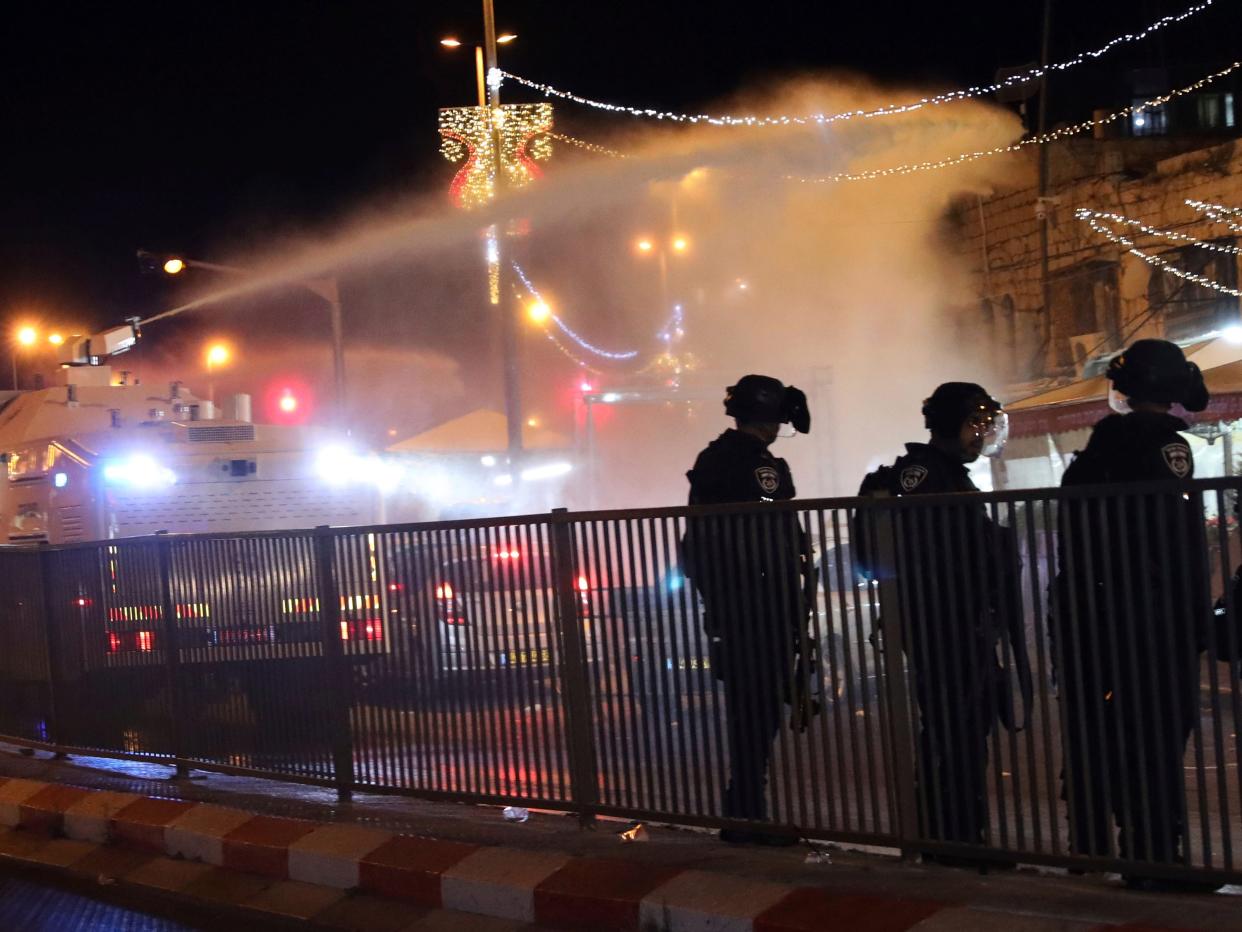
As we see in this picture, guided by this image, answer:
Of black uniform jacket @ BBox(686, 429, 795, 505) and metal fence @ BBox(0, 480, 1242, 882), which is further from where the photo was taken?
black uniform jacket @ BBox(686, 429, 795, 505)

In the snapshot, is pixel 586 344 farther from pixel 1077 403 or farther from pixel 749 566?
pixel 749 566

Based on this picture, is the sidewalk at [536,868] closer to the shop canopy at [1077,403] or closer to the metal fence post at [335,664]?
the metal fence post at [335,664]

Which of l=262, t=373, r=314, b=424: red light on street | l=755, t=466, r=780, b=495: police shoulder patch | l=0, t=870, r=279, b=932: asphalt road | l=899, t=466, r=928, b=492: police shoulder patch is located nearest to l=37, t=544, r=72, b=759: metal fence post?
l=0, t=870, r=279, b=932: asphalt road

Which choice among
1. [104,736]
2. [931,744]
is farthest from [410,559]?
[104,736]

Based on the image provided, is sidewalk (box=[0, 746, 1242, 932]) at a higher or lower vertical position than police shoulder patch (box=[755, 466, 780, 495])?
lower

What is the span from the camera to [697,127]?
26797mm

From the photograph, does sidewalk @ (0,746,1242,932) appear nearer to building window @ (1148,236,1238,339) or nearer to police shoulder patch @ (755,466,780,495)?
police shoulder patch @ (755,466,780,495)

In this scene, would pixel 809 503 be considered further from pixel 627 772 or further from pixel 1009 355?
pixel 1009 355

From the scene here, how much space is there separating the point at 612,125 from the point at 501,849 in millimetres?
21117

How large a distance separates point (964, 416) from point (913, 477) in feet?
1.03

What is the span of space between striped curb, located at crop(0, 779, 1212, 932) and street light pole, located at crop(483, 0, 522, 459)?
45.1 ft

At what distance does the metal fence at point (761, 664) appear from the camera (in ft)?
13.8

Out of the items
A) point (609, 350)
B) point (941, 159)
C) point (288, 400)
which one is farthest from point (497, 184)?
point (609, 350)

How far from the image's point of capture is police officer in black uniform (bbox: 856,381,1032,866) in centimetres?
456
